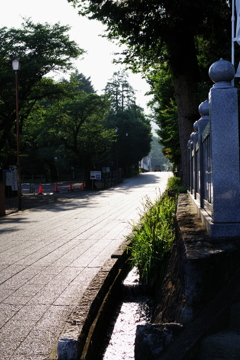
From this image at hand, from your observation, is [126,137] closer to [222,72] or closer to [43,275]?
[43,275]

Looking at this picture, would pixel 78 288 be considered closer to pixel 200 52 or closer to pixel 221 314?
pixel 221 314

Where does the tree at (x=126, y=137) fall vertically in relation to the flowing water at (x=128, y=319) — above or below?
above

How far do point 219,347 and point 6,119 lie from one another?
2700cm

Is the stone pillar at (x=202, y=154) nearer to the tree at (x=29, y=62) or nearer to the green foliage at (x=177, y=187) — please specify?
the green foliage at (x=177, y=187)

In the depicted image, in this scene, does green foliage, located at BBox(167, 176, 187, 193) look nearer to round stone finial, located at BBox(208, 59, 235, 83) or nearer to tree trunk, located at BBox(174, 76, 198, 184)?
tree trunk, located at BBox(174, 76, 198, 184)

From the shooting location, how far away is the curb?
10.4 ft

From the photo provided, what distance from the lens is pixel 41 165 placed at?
6456cm

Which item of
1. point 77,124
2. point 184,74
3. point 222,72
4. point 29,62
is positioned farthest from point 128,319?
point 77,124

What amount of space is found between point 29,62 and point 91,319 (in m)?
24.6

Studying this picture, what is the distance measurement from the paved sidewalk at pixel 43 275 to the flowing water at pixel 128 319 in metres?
0.55

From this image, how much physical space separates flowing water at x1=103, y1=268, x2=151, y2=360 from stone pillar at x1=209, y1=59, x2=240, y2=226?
4.14 feet

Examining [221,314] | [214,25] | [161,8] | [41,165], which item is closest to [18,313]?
[221,314]

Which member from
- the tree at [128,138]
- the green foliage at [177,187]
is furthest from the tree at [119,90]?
the green foliage at [177,187]

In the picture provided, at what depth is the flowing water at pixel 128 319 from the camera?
13.5ft
